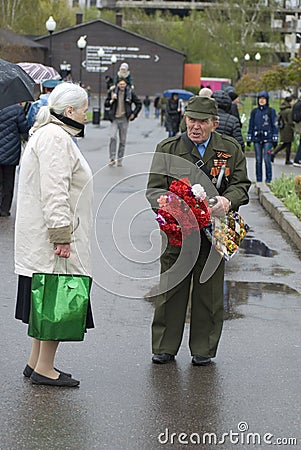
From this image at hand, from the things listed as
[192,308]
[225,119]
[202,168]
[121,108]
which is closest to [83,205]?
[202,168]

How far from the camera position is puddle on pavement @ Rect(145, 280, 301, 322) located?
8856 mm

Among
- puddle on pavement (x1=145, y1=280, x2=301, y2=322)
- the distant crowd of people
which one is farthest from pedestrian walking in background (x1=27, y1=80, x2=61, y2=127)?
the distant crowd of people

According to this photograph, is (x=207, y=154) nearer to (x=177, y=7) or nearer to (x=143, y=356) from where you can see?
(x=143, y=356)

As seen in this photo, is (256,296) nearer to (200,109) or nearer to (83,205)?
(200,109)

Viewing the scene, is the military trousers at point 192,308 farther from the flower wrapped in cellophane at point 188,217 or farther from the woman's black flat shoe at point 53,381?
the woman's black flat shoe at point 53,381

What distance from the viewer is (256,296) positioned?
9352mm

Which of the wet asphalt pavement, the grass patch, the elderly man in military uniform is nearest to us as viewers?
the wet asphalt pavement

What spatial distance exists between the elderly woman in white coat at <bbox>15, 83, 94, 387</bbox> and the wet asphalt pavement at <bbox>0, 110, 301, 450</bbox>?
0.45 metres

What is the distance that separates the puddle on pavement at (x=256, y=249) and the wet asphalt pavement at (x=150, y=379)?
103 centimetres

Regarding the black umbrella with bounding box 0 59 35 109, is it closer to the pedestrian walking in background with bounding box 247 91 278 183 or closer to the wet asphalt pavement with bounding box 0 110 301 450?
the wet asphalt pavement with bounding box 0 110 301 450

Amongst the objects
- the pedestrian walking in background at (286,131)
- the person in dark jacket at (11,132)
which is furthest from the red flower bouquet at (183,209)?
the pedestrian walking in background at (286,131)

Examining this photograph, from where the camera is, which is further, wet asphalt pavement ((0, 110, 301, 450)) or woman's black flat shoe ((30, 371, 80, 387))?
woman's black flat shoe ((30, 371, 80, 387))

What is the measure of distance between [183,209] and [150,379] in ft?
3.65

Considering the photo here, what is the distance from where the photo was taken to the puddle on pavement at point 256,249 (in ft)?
A: 38.7
